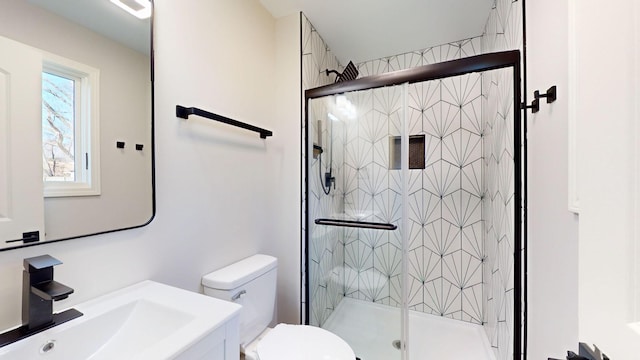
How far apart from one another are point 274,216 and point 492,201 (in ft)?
5.23

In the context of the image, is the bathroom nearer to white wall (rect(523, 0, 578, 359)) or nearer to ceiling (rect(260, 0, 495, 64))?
white wall (rect(523, 0, 578, 359))

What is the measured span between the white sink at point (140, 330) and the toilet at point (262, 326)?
0.32m

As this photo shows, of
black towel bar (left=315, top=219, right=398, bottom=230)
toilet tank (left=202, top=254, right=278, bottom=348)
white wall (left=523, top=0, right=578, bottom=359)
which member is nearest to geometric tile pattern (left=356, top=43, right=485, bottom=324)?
black towel bar (left=315, top=219, right=398, bottom=230)

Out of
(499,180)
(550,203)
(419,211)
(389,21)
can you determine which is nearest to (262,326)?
(550,203)

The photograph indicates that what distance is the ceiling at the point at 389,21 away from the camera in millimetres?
1699

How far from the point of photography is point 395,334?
5.74 ft

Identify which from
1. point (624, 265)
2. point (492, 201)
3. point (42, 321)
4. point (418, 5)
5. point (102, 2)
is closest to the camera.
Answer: point (624, 265)

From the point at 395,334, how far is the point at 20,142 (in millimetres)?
2091

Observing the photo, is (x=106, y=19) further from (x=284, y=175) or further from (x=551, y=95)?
(x=551, y=95)

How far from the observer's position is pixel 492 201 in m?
1.84

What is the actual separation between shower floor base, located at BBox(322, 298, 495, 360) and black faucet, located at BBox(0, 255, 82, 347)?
1710 mm

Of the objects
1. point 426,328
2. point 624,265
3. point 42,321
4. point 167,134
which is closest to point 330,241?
point 426,328

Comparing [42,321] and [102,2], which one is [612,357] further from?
[102,2]

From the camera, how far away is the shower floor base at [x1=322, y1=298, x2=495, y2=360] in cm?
178
